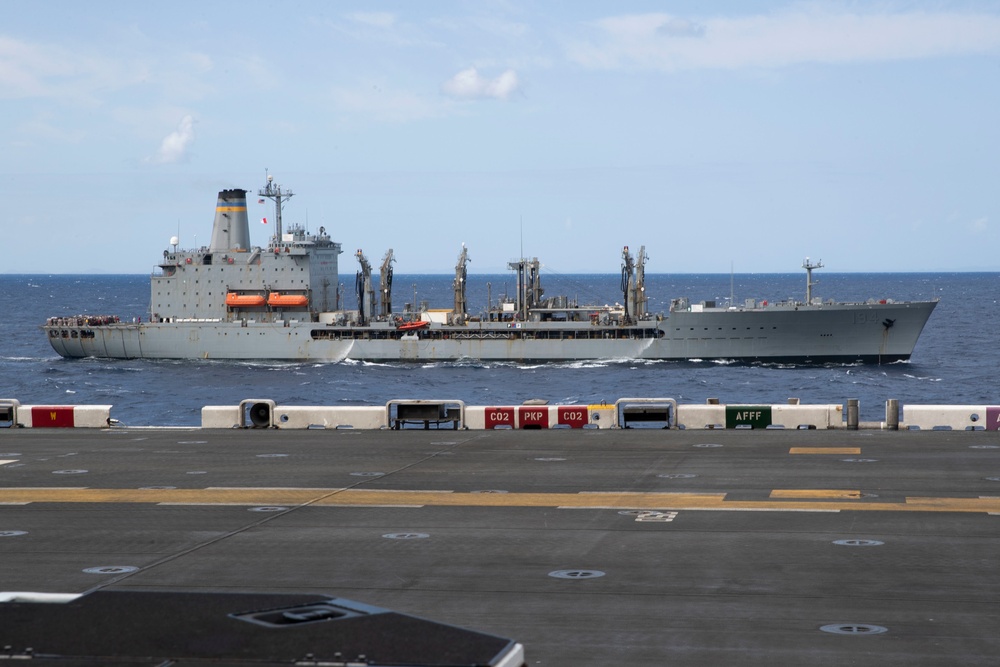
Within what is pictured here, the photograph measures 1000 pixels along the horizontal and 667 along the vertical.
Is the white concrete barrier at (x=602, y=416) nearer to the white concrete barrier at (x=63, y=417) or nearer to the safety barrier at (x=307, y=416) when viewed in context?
the safety barrier at (x=307, y=416)

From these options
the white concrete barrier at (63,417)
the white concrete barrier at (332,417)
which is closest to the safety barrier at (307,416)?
the white concrete barrier at (332,417)

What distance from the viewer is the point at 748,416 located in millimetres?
27594

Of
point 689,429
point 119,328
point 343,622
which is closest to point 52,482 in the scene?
point 689,429

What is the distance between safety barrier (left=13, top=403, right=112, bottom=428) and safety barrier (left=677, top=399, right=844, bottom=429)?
47.1 feet

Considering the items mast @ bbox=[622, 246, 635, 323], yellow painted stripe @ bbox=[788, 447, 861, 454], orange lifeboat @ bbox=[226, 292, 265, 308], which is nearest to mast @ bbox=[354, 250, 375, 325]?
orange lifeboat @ bbox=[226, 292, 265, 308]

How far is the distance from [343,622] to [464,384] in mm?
67311

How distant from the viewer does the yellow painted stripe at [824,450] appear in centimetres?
2330

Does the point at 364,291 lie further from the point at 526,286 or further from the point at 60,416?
the point at 60,416

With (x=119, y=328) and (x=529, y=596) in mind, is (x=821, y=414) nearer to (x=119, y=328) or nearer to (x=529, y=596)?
(x=529, y=596)

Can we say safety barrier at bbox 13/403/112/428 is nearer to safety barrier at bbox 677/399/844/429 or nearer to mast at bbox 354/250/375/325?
safety barrier at bbox 677/399/844/429

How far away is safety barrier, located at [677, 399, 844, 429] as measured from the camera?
2709cm

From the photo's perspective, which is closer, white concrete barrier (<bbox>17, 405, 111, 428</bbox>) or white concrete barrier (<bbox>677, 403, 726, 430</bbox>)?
white concrete barrier (<bbox>677, 403, 726, 430</bbox>)

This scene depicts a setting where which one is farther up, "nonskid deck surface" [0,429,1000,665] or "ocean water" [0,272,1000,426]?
"nonskid deck surface" [0,429,1000,665]

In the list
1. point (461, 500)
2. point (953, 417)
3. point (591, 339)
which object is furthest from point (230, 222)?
point (461, 500)
